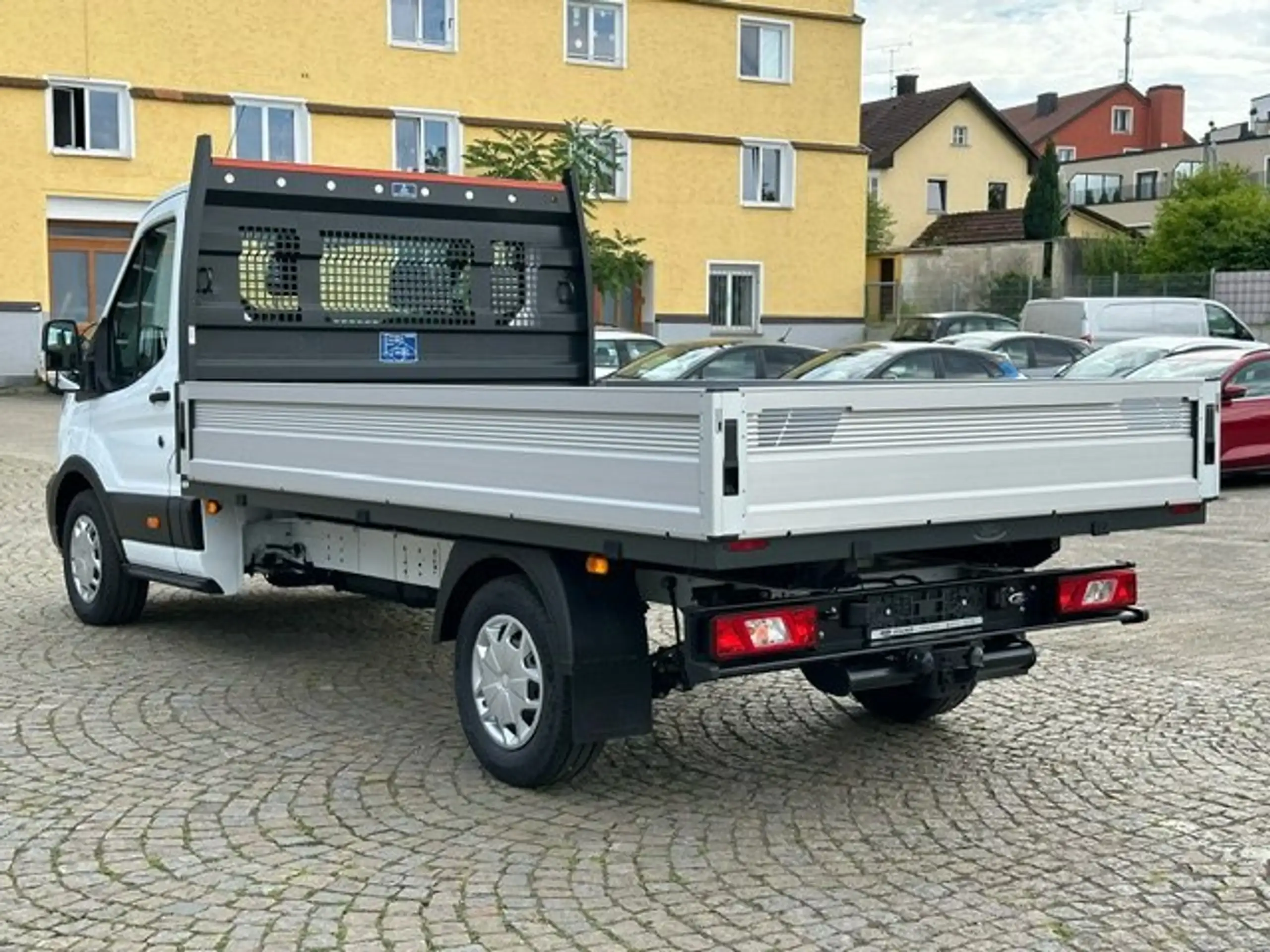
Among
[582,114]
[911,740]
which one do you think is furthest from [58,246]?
[911,740]

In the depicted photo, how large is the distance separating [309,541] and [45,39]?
26.3m

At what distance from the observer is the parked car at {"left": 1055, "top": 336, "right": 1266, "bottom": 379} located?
18734 mm

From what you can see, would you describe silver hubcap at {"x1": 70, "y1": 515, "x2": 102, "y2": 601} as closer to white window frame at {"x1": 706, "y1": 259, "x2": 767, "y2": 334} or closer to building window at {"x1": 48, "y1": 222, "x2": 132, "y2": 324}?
building window at {"x1": 48, "y1": 222, "x2": 132, "y2": 324}

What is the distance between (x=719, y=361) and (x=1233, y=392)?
6617 millimetres

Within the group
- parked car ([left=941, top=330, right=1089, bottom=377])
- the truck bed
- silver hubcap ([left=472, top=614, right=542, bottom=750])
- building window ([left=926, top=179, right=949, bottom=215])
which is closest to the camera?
the truck bed

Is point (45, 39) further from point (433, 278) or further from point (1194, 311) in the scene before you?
point (433, 278)

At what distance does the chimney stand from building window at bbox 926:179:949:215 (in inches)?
1098

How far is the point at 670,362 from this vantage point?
20.9 metres

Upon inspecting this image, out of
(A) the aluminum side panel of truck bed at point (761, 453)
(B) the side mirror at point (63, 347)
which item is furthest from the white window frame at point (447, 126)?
Answer: (A) the aluminum side panel of truck bed at point (761, 453)

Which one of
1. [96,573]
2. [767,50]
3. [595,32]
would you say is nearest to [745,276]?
[767,50]

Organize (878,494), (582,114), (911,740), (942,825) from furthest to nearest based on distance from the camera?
1. (582,114)
2. (911,740)
3. (942,825)
4. (878,494)

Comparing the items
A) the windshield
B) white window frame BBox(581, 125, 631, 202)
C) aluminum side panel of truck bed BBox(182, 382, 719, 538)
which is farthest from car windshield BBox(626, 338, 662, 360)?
aluminum side panel of truck bed BBox(182, 382, 719, 538)

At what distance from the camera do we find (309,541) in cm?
778

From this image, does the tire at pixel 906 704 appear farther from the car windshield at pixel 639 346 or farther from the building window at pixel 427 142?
the building window at pixel 427 142
